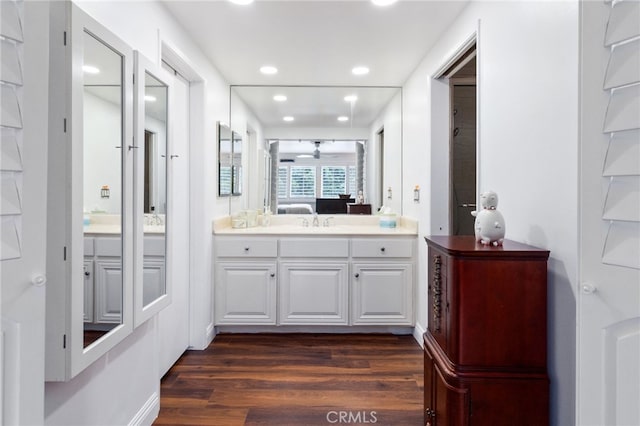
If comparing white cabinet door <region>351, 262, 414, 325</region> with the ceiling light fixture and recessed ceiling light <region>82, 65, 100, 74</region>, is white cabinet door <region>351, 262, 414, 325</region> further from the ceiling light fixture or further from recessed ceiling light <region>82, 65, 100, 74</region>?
recessed ceiling light <region>82, 65, 100, 74</region>

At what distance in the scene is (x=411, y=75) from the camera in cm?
325

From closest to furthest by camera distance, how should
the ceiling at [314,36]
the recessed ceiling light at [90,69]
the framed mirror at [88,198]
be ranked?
1. the framed mirror at [88,198]
2. the recessed ceiling light at [90,69]
3. the ceiling at [314,36]

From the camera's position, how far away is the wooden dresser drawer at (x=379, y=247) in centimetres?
315

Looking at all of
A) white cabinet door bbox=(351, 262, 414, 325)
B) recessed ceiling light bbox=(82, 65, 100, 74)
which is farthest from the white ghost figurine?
white cabinet door bbox=(351, 262, 414, 325)

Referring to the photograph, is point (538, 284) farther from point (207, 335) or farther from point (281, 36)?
point (207, 335)

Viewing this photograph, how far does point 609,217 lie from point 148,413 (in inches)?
82.4

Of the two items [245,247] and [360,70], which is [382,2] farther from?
[245,247]

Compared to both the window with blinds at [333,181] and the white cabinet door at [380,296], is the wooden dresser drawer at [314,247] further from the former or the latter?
the window with blinds at [333,181]

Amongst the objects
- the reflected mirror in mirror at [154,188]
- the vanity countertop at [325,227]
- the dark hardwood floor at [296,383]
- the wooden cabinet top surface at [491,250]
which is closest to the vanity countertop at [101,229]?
the reflected mirror in mirror at [154,188]

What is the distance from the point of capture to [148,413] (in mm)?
1894

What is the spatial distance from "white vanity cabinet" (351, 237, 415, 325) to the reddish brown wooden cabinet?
71.0 inches

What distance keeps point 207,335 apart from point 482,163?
235 centimetres

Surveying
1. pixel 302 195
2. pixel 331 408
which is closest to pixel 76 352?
pixel 331 408

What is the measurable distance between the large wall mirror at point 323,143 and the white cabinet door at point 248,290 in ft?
2.52
